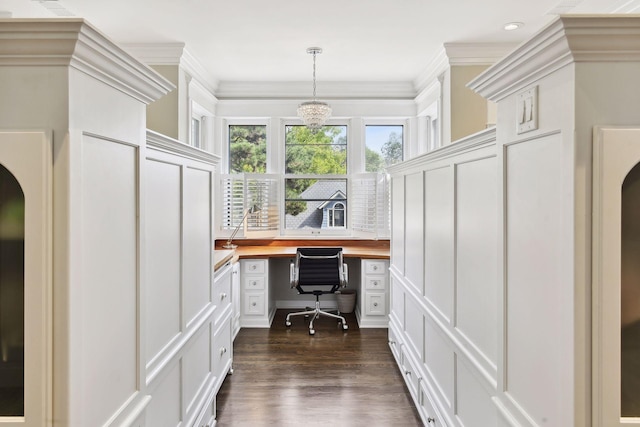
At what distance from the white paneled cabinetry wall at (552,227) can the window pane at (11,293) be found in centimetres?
121

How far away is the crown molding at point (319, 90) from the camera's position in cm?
480

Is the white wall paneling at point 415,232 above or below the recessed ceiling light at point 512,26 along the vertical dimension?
below

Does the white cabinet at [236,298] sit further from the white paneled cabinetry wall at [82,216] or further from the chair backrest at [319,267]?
the white paneled cabinetry wall at [82,216]

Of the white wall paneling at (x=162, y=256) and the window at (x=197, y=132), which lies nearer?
the white wall paneling at (x=162, y=256)

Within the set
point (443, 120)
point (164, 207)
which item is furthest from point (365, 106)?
point (164, 207)

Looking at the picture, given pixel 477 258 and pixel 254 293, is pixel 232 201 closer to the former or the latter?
pixel 254 293

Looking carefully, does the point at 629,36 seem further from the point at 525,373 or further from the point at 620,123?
the point at 525,373

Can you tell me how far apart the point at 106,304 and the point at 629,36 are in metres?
1.36

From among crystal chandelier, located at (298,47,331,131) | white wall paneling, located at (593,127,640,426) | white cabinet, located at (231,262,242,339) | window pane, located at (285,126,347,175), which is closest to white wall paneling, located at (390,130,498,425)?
white wall paneling, located at (593,127,640,426)

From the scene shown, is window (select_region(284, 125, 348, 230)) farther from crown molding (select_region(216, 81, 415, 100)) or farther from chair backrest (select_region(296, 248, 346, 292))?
chair backrest (select_region(296, 248, 346, 292))

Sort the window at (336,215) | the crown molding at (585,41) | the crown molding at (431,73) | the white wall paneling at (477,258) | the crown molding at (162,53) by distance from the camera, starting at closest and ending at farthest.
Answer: the crown molding at (585,41) → the white wall paneling at (477,258) → the crown molding at (162,53) → the crown molding at (431,73) → the window at (336,215)

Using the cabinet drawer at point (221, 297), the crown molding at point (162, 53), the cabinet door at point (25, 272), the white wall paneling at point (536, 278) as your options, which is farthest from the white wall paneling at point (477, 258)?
the crown molding at point (162, 53)

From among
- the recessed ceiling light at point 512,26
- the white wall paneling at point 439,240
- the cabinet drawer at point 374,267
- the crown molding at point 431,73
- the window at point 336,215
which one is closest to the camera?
the white wall paneling at point 439,240

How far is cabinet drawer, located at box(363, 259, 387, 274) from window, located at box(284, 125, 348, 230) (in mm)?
950
